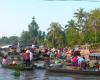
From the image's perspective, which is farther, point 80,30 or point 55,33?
point 55,33

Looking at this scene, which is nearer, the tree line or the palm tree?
the tree line

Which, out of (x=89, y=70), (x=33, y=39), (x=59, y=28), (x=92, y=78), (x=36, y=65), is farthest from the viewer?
(x=33, y=39)

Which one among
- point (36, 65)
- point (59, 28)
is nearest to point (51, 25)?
point (59, 28)

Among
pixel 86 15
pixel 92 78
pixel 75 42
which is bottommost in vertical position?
pixel 92 78

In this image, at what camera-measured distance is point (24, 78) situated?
2931 cm

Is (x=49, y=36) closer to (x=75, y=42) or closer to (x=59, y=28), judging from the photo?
(x=59, y=28)

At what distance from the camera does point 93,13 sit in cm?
8462

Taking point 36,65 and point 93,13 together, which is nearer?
point 36,65

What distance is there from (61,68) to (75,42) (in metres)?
57.0

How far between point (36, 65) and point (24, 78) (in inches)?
327

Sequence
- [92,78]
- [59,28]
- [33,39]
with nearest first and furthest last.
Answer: [92,78] < [59,28] < [33,39]

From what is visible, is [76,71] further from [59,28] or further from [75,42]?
[59,28]

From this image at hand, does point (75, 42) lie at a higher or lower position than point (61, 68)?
higher

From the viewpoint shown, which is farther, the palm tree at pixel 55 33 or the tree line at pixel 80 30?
the palm tree at pixel 55 33
